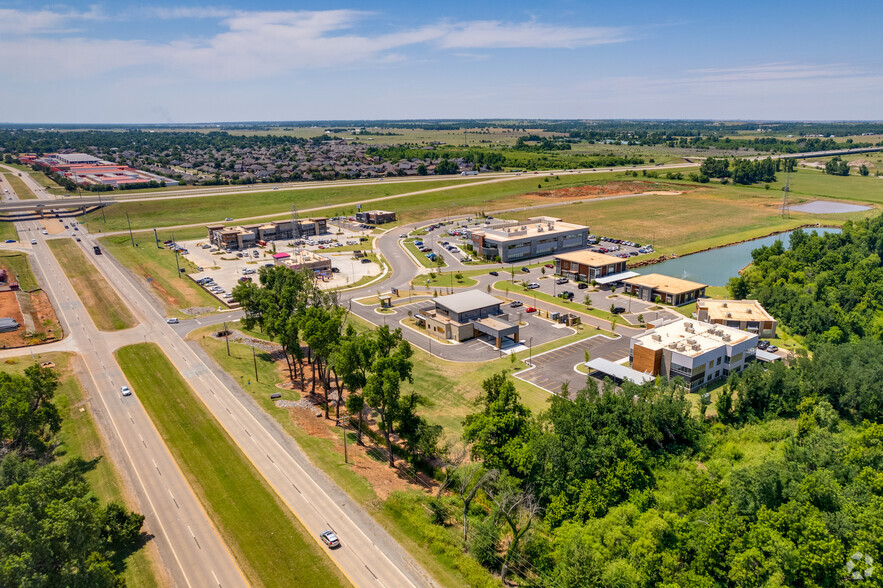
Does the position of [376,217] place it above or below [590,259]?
above

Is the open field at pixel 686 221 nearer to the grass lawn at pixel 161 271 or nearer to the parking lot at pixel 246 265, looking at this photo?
the parking lot at pixel 246 265

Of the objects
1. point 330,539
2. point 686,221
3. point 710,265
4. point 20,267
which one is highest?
point 686,221

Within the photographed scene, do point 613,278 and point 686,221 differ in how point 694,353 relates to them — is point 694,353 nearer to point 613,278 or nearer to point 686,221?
point 613,278

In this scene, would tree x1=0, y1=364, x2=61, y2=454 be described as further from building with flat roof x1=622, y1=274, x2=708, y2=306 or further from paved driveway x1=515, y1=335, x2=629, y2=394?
building with flat roof x1=622, y1=274, x2=708, y2=306

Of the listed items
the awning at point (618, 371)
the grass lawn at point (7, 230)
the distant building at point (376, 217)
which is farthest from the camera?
the distant building at point (376, 217)

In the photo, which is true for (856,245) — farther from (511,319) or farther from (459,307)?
(459,307)

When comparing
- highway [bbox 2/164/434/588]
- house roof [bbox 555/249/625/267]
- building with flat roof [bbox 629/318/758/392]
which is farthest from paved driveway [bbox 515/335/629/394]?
house roof [bbox 555/249/625/267]

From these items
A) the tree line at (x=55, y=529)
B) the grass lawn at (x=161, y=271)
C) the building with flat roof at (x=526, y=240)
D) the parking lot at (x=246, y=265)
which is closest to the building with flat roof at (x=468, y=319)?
the parking lot at (x=246, y=265)

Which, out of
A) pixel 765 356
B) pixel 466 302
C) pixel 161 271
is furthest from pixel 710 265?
pixel 161 271
